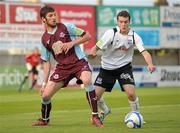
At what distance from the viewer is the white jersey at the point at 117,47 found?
12.3 meters

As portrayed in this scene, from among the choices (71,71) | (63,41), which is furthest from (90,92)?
(63,41)

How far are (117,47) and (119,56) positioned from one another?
0.72ft

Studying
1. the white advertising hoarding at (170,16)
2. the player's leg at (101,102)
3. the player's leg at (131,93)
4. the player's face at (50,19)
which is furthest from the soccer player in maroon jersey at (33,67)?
the player's face at (50,19)

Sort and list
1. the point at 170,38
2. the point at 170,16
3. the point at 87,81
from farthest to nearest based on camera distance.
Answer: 1. the point at 170,16
2. the point at 170,38
3. the point at 87,81

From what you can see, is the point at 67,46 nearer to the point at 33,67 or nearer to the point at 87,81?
the point at 87,81

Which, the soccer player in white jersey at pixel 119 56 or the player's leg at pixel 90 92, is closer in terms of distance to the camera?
the player's leg at pixel 90 92

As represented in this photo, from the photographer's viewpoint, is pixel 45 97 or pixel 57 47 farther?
pixel 45 97

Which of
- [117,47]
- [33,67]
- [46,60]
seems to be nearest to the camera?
[46,60]

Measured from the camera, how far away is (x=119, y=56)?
41.1 ft

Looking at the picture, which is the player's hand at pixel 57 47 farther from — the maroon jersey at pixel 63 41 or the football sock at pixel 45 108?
the football sock at pixel 45 108

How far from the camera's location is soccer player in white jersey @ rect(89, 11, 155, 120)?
12.2 m

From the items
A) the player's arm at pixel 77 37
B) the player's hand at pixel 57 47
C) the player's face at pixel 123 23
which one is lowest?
the player's hand at pixel 57 47

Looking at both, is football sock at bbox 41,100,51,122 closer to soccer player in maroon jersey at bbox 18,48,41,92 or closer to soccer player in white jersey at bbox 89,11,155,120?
soccer player in white jersey at bbox 89,11,155,120

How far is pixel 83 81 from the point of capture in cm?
1173
